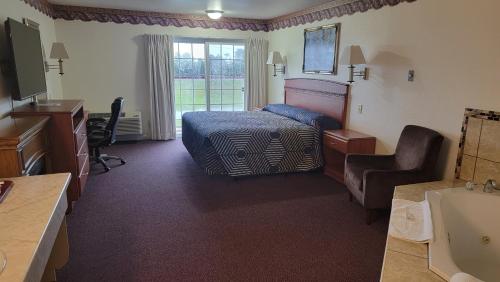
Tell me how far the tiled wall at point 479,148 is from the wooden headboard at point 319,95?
1.75m

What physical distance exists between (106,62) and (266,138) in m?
3.44

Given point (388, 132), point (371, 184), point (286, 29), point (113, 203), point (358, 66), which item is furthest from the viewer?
point (286, 29)

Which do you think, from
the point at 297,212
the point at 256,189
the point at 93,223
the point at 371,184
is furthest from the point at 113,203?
the point at 371,184

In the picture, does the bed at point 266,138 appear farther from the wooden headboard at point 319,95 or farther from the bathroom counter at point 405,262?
the bathroom counter at point 405,262

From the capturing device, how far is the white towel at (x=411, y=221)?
1.87 m

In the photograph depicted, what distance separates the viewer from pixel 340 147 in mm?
4043

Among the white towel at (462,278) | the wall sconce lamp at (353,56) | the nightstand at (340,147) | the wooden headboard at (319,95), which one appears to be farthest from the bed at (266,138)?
the white towel at (462,278)

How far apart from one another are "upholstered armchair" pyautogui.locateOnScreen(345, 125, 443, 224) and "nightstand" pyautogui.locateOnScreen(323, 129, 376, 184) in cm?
63

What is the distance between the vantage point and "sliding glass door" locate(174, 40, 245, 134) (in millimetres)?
6406

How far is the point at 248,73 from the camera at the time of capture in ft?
21.9

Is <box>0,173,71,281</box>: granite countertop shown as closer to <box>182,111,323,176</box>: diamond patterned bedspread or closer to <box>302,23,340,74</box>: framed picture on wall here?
<box>182,111,323,176</box>: diamond patterned bedspread

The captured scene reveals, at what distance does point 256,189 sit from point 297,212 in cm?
75

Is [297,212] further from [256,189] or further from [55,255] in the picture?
[55,255]

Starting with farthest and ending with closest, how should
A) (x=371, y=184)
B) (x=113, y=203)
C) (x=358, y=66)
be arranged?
(x=358, y=66) < (x=113, y=203) < (x=371, y=184)
